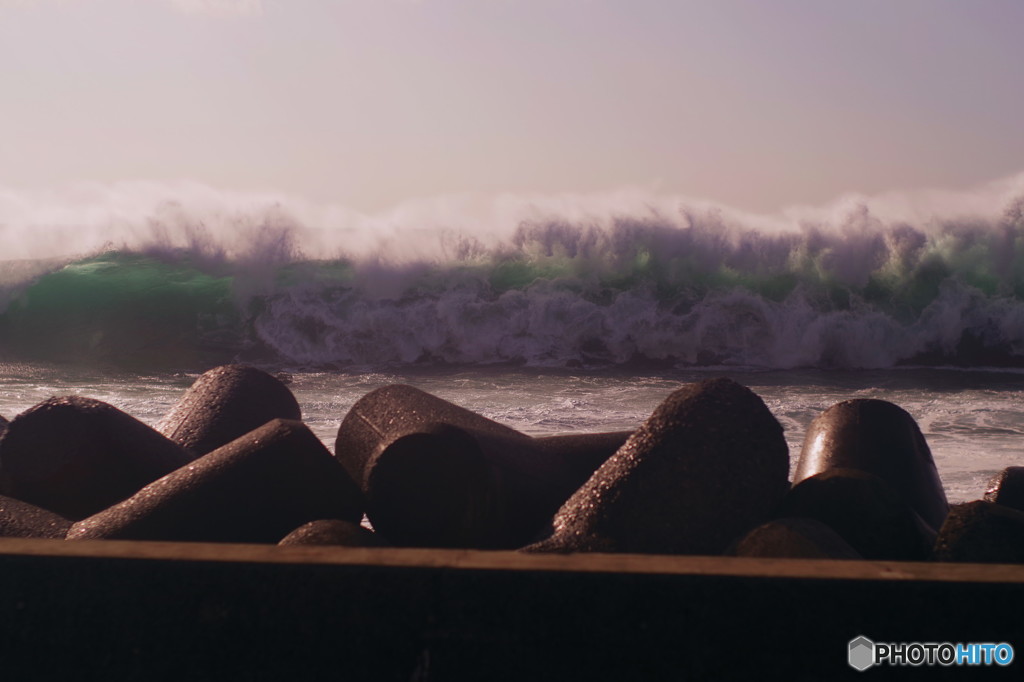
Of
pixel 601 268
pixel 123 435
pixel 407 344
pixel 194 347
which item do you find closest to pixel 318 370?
pixel 407 344

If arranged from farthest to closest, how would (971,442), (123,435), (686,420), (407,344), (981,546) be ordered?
(407,344)
(971,442)
(123,435)
(686,420)
(981,546)

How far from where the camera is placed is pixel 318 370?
15688 millimetres

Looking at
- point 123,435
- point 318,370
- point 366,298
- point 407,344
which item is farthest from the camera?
point 366,298

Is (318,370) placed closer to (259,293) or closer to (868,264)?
(259,293)

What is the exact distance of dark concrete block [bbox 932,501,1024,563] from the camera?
311 cm

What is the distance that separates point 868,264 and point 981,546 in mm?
15563

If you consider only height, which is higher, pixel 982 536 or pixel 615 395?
pixel 982 536

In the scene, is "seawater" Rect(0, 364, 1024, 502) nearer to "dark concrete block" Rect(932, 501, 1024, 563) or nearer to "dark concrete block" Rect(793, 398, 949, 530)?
"dark concrete block" Rect(793, 398, 949, 530)

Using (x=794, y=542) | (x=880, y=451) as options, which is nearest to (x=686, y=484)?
(x=794, y=542)

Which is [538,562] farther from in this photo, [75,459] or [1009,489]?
[1009,489]

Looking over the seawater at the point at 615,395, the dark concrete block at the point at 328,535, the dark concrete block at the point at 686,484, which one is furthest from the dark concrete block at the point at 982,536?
the seawater at the point at 615,395

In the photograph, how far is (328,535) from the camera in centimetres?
301

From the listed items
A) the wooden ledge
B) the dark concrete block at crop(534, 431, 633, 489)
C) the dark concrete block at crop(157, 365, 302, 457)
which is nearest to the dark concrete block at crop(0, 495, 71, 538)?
the dark concrete block at crop(157, 365, 302, 457)

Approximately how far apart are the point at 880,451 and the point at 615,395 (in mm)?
6963
